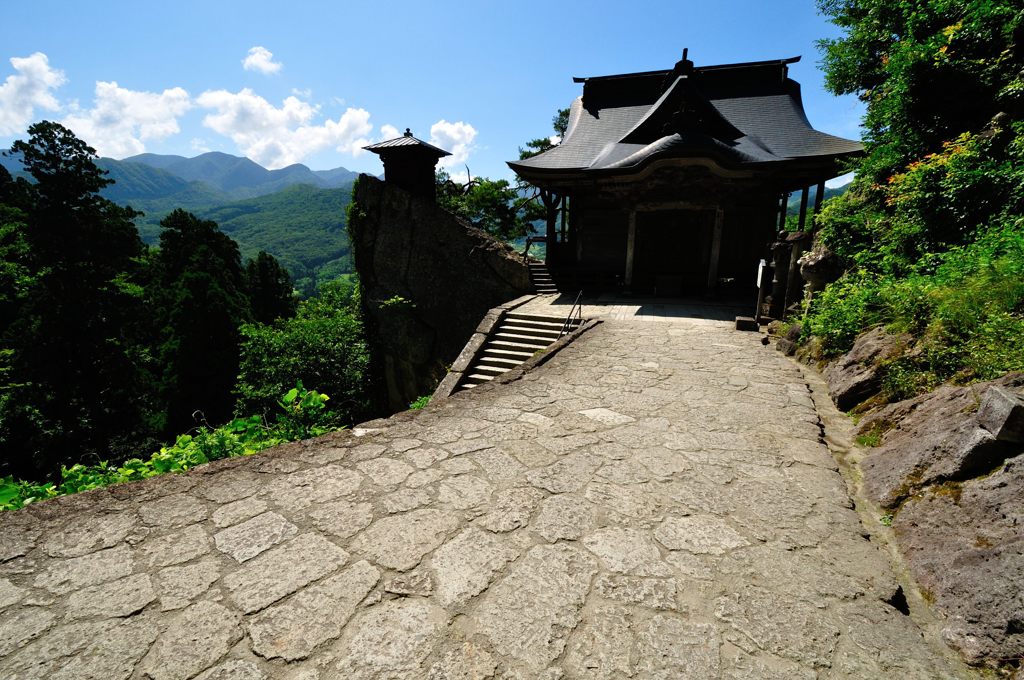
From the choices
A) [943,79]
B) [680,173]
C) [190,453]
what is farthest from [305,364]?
[943,79]

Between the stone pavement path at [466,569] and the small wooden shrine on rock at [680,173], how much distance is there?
9962 mm

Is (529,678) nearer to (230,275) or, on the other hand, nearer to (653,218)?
(653,218)

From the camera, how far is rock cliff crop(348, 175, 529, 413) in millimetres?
15188

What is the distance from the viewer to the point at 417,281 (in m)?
16.9

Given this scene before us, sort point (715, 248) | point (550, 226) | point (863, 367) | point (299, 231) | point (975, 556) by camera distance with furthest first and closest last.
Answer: point (299, 231), point (550, 226), point (715, 248), point (863, 367), point (975, 556)

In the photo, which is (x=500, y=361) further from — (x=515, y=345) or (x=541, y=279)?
(x=541, y=279)

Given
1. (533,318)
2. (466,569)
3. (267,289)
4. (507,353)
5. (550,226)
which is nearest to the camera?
(466,569)

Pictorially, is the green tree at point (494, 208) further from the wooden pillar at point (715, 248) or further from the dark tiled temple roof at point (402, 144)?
the wooden pillar at point (715, 248)

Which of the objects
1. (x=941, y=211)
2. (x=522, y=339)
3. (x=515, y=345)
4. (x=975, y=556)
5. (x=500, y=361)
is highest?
(x=941, y=211)

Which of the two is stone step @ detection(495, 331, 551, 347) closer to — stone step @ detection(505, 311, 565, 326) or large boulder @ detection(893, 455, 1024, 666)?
stone step @ detection(505, 311, 565, 326)

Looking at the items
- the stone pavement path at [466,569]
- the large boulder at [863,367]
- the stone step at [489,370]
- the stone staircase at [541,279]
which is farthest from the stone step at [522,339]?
the stone pavement path at [466,569]

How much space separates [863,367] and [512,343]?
20.9 ft

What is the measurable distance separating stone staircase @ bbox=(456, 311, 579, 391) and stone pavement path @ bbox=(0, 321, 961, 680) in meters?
5.38

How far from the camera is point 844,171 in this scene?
1036 centimetres
